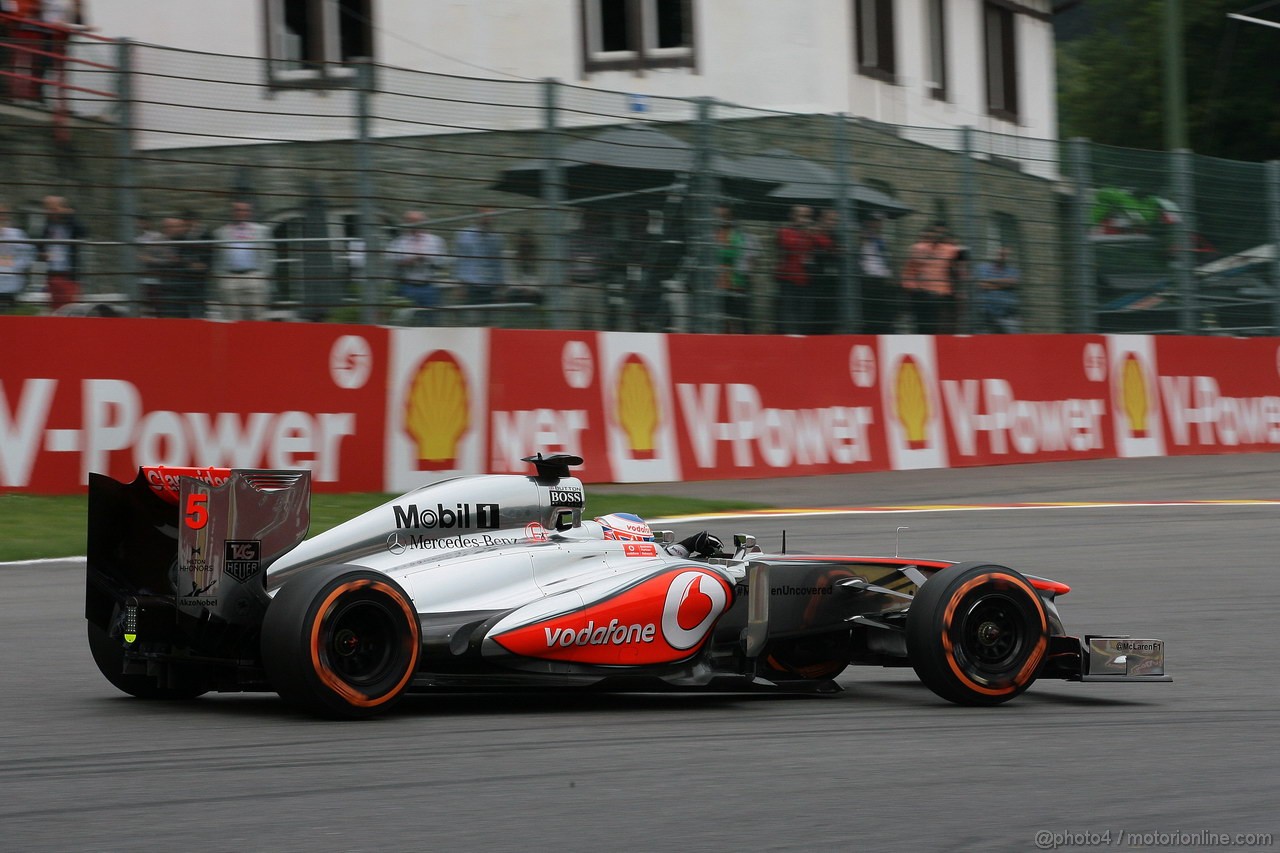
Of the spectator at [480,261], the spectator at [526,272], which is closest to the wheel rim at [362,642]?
the spectator at [480,261]

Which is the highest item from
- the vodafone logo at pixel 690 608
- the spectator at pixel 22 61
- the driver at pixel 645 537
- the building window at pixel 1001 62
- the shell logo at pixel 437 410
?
the building window at pixel 1001 62

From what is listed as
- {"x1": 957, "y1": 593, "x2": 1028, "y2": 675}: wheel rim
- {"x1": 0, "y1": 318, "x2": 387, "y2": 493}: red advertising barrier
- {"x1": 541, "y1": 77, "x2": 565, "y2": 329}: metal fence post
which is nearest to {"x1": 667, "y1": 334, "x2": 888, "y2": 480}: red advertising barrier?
{"x1": 541, "y1": 77, "x2": 565, "y2": 329}: metal fence post

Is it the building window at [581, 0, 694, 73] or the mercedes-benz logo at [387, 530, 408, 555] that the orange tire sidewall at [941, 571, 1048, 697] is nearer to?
the mercedes-benz logo at [387, 530, 408, 555]

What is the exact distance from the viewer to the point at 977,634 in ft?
19.8

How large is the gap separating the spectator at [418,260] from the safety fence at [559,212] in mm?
16

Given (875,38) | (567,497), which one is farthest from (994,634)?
(875,38)

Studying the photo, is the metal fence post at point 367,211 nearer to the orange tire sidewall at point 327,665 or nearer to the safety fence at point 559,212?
the safety fence at point 559,212

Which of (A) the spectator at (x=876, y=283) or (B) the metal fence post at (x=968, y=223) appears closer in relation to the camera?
(A) the spectator at (x=876, y=283)

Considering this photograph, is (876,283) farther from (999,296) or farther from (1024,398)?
(1024,398)

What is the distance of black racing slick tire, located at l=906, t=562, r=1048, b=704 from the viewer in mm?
5930

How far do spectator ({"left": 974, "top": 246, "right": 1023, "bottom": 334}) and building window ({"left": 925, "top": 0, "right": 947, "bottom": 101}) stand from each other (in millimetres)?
7251

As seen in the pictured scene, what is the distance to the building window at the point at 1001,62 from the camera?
26.2 meters

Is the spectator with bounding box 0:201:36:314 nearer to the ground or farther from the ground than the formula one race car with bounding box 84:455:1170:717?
farther from the ground

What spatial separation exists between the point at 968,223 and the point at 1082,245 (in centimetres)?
166
